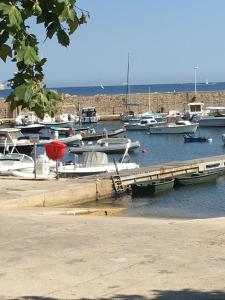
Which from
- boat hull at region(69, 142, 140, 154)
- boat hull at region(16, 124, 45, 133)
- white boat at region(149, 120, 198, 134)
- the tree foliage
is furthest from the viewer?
boat hull at region(16, 124, 45, 133)

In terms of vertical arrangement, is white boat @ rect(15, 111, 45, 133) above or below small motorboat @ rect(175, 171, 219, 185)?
above

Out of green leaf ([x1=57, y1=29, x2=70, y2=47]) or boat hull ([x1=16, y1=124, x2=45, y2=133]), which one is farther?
boat hull ([x1=16, y1=124, x2=45, y2=133])

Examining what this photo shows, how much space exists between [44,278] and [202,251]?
2889mm

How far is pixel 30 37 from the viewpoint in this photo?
409cm

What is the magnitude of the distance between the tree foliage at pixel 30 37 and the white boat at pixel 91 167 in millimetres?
27699

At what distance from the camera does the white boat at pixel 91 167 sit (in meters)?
32.1

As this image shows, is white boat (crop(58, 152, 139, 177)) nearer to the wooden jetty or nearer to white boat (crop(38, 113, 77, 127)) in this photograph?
the wooden jetty

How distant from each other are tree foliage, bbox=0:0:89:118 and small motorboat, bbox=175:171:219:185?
27.1 metres

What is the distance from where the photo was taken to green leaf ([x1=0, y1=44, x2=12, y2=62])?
4055mm

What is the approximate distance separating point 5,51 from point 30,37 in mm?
183

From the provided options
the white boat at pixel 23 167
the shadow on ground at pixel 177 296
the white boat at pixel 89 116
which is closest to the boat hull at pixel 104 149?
the white boat at pixel 23 167

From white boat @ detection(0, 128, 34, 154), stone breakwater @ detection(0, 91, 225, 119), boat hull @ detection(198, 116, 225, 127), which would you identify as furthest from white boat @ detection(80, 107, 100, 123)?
white boat @ detection(0, 128, 34, 154)

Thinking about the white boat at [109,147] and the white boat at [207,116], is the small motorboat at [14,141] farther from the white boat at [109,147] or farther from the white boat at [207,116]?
the white boat at [207,116]

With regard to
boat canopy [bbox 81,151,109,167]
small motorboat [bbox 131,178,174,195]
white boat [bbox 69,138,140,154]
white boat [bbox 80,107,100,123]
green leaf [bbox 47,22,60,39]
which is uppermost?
green leaf [bbox 47,22,60,39]
